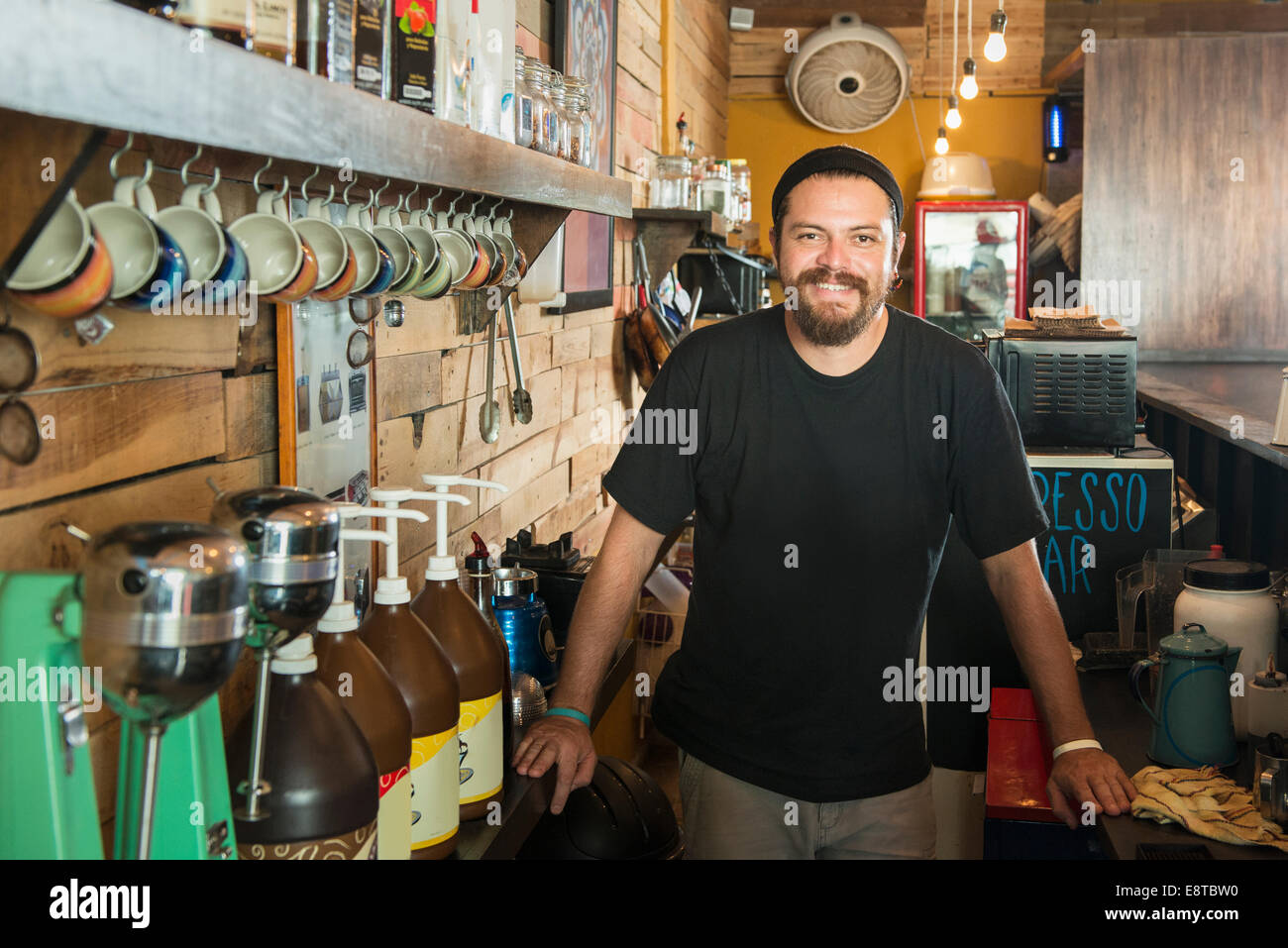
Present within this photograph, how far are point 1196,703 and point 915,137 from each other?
6024 millimetres

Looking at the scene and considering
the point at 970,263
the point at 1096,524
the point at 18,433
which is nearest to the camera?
the point at 18,433

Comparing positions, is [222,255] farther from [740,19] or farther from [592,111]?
[740,19]

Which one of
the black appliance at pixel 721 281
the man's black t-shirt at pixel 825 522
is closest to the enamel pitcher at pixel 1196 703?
the man's black t-shirt at pixel 825 522

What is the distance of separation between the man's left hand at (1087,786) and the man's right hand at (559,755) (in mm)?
663

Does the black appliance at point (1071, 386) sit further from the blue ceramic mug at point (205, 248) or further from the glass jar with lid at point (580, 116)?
the blue ceramic mug at point (205, 248)

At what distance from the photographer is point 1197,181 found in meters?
6.02

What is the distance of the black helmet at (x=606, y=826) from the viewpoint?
5.86ft

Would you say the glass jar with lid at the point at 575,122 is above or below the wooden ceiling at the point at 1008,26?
below

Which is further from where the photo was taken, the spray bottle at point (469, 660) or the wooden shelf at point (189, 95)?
the spray bottle at point (469, 660)

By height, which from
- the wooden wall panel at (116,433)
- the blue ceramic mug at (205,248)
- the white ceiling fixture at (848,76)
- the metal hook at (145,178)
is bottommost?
the wooden wall panel at (116,433)

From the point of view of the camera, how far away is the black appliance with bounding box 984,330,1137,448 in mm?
2855

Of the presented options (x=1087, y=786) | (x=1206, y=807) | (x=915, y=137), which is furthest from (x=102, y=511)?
(x=915, y=137)

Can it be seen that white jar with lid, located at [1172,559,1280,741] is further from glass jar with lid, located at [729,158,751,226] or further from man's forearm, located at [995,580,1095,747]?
glass jar with lid, located at [729,158,751,226]

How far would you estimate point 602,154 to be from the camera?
3.38 m
